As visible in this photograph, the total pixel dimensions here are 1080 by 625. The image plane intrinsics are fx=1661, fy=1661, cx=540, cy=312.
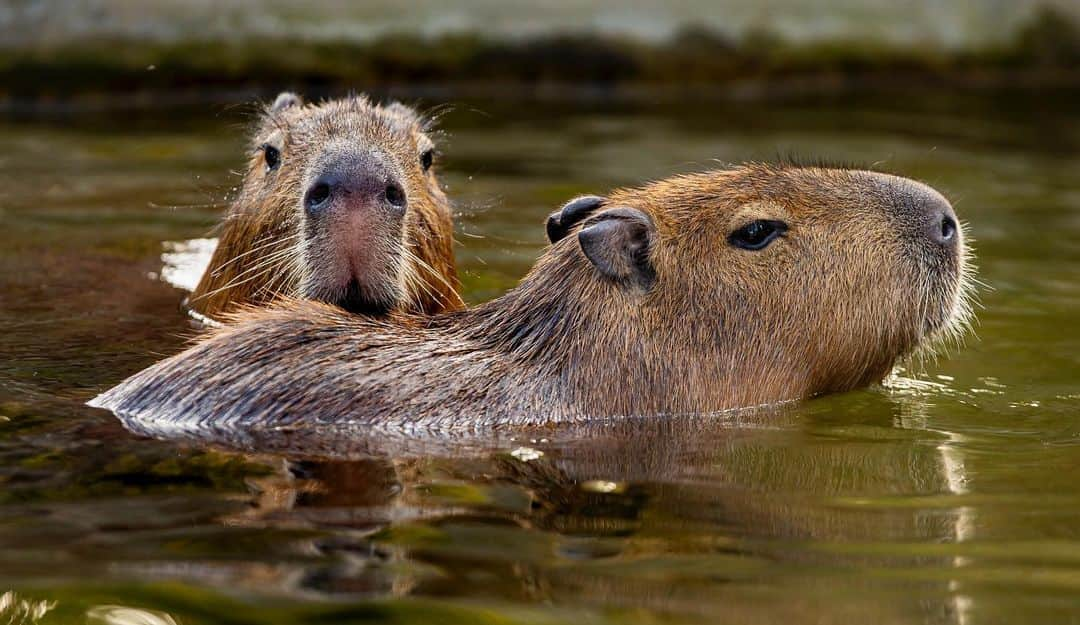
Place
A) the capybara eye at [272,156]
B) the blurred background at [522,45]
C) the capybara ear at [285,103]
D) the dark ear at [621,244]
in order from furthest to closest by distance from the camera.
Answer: the blurred background at [522,45]
the capybara ear at [285,103]
the capybara eye at [272,156]
the dark ear at [621,244]

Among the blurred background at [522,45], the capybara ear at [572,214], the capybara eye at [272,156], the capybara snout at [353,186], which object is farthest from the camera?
the blurred background at [522,45]

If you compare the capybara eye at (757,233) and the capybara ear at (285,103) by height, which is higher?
the capybara ear at (285,103)

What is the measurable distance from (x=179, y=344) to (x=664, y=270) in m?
1.81

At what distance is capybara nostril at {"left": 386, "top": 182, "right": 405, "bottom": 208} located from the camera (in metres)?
5.14

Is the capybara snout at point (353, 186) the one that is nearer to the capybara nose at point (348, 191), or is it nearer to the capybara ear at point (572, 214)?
the capybara nose at point (348, 191)

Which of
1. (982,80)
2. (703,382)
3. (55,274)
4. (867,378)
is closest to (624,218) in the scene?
(703,382)

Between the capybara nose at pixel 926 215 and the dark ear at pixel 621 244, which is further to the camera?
the capybara nose at pixel 926 215

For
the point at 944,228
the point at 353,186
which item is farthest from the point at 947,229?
the point at 353,186

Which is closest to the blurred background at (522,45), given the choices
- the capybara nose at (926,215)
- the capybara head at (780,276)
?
the capybara head at (780,276)

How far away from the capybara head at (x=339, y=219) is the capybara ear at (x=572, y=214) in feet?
1.56

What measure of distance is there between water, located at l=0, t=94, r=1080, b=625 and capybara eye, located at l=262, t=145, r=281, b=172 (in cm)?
68

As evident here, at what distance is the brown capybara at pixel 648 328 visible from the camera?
457cm

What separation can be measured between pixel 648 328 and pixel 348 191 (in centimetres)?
99

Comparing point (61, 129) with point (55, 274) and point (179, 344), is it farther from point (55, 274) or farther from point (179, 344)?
point (179, 344)
